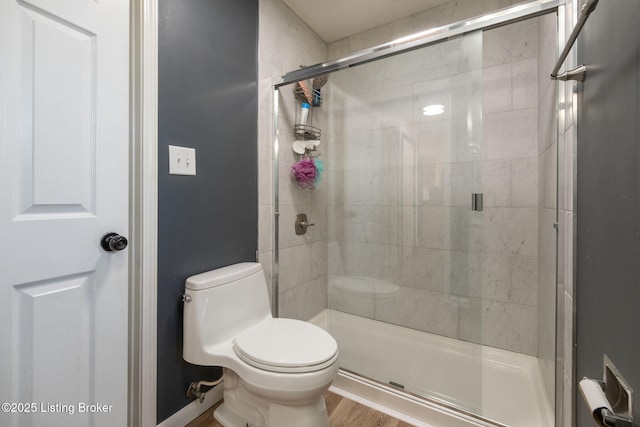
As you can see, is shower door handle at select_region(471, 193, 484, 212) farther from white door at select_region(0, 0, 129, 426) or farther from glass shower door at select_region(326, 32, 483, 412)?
white door at select_region(0, 0, 129, 426)

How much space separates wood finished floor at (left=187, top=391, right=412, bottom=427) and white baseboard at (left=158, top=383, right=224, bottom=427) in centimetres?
2

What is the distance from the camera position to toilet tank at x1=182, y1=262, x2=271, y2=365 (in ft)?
3.74

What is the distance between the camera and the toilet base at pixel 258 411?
3.43ft

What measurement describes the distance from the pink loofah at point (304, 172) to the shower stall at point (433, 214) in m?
0.05

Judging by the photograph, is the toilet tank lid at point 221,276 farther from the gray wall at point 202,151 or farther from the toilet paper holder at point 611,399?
the toilet paper holder at point 611,399

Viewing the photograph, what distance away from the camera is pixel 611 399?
487 millimetres

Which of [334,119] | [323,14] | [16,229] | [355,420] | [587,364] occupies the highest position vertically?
[323,14]

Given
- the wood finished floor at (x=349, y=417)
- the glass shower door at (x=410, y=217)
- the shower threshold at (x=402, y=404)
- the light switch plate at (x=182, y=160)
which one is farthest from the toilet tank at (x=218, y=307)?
the glass shower door at (x=410, y=217)

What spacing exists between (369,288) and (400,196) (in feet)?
2.20

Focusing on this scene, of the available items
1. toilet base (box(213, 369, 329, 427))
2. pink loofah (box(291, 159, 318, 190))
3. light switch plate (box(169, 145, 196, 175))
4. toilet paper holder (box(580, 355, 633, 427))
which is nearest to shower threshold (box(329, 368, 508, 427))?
toilet base (box(213, 369, 329, 427))

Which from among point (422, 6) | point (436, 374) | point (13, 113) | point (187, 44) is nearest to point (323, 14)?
point (422, 6)

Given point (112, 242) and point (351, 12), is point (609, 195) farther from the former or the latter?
point (351, 12)

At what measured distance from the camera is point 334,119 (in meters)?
2.01

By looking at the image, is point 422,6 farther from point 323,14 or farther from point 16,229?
point 16,229
